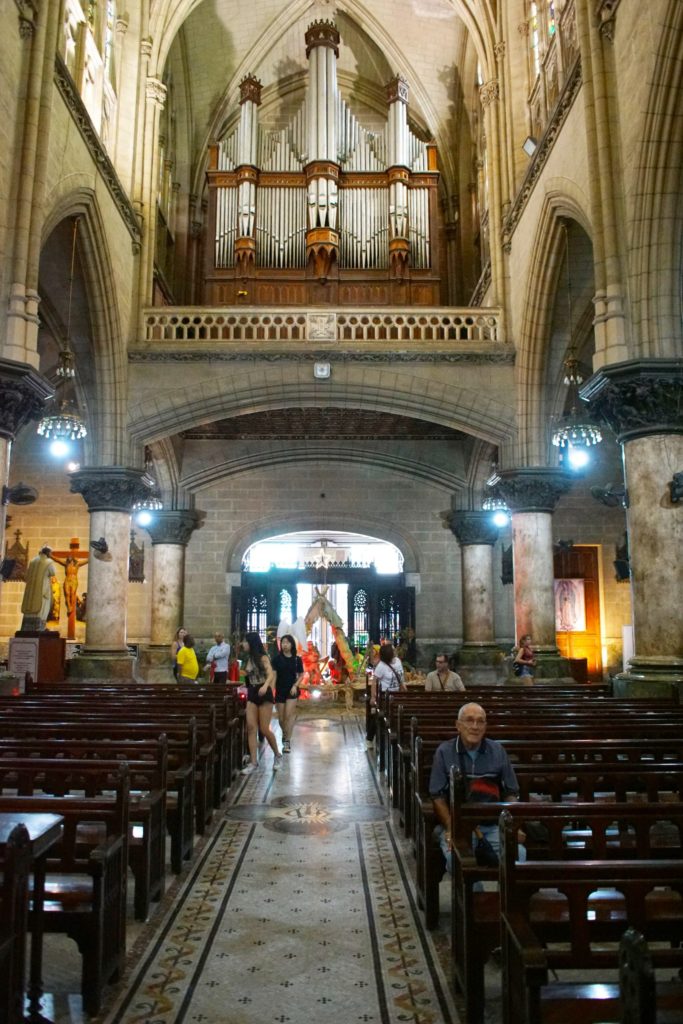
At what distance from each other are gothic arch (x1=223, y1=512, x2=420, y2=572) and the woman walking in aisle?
37.9 feet

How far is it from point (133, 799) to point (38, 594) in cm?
802

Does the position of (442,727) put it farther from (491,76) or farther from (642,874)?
(491,76)

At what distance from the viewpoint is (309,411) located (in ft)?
59.6

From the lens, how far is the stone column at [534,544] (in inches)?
551

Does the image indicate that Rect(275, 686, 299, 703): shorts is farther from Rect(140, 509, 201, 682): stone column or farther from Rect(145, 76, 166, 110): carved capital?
Rect(145, 76, 166, 110): carved capital

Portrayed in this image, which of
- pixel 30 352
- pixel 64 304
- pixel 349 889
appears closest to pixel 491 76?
pixel 64 304

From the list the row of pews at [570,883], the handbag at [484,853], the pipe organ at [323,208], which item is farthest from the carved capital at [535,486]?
the handbag at [484,853]

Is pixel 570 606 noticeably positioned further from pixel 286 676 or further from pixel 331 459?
pixel 286 676

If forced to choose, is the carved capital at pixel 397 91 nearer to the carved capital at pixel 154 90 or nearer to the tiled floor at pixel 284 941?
the carved capital at pixel 154 90

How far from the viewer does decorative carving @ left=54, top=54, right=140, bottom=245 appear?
11.1 m

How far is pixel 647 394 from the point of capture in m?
9.19

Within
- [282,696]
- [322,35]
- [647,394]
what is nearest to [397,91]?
[322,35]

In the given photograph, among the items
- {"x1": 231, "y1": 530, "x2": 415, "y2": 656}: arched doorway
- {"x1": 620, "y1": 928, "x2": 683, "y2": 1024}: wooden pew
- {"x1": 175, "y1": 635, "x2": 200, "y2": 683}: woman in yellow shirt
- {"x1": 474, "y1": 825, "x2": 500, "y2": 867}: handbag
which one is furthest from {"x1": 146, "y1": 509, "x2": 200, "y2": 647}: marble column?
{"x1": 620, "y1": 928, "x2": 683, "y2": 1024}: wooden pew

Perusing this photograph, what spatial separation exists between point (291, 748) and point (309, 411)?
9.04 metres
